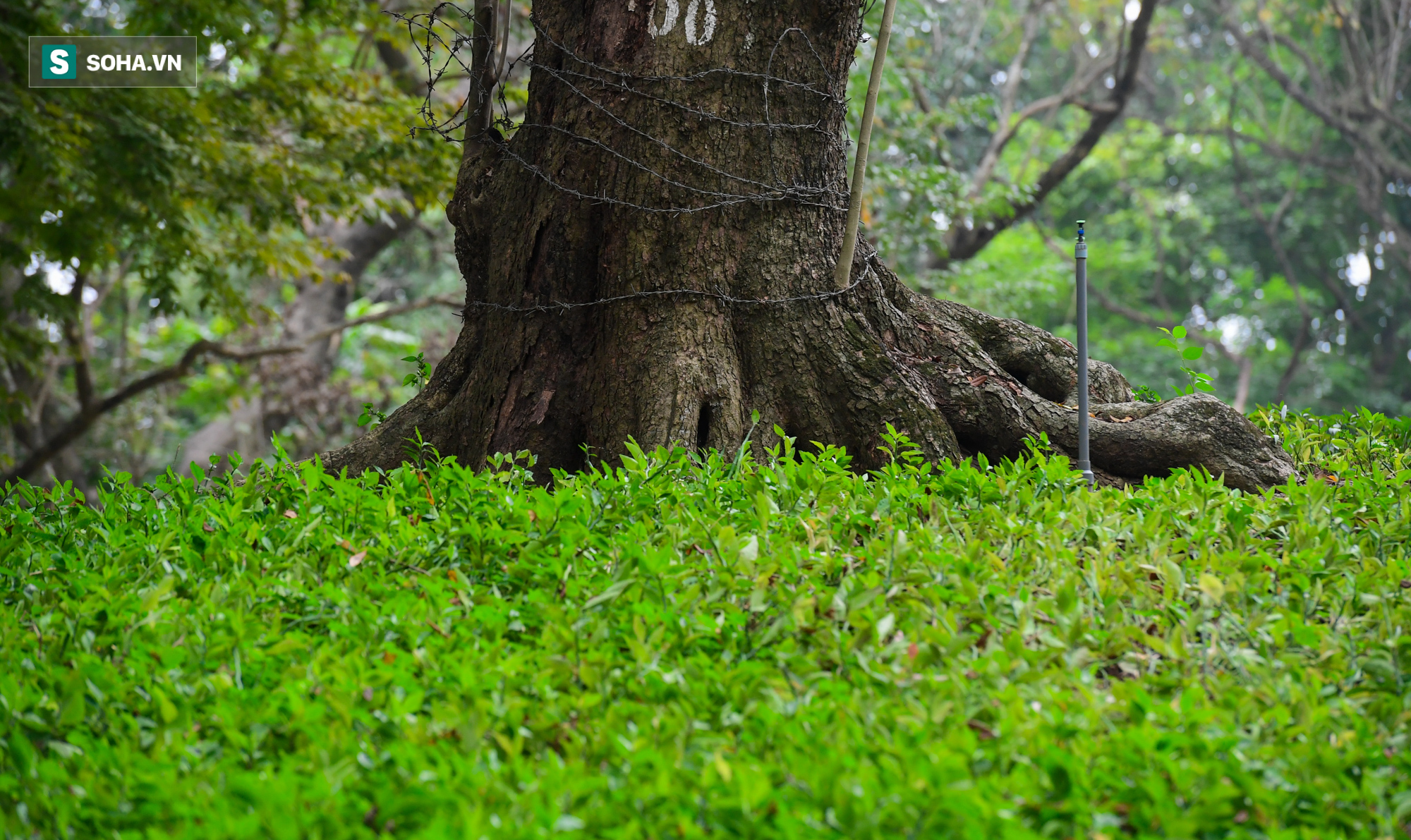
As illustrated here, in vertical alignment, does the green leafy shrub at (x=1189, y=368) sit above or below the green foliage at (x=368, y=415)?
above

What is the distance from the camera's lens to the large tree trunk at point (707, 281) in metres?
3.53

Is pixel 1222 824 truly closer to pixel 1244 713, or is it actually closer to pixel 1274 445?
pixel 1244 713

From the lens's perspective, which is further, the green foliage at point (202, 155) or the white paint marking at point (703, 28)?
the green foliage at point (202, 155)

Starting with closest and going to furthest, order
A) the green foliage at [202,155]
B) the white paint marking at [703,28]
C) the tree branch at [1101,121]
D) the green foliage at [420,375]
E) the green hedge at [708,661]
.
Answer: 1. the green hedge at [708,661]
2. the white paint marking at [703,28]
3. the green foliage at [420,375]
4. the green foliage at [202,155]
5. the tree branch at [1101,121]

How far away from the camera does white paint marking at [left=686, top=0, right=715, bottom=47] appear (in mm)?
3572

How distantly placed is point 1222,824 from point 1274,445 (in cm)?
251

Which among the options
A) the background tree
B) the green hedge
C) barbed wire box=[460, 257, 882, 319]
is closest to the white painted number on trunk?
barbed wire box=[460, 257, 882, 319]

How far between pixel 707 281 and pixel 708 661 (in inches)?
73.1

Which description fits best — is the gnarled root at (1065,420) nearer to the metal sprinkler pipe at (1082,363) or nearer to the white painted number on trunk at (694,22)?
the metal sprinkler pipe at (1082,363)

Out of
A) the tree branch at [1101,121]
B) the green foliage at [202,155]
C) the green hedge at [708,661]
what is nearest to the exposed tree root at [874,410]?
the green hedge at [708,661]

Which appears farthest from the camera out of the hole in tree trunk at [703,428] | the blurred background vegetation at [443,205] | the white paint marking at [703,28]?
the blurred background vegetation at [443,205]

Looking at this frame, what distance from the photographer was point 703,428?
11.4ft

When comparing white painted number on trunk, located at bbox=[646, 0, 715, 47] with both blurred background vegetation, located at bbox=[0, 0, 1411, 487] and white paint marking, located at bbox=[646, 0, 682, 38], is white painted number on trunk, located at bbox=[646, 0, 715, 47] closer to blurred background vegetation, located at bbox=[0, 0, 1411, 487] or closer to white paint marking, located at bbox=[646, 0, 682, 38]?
white paint marking, located at bbox=[646, 0, 682, 38]

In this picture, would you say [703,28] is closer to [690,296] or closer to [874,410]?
[690,296]
